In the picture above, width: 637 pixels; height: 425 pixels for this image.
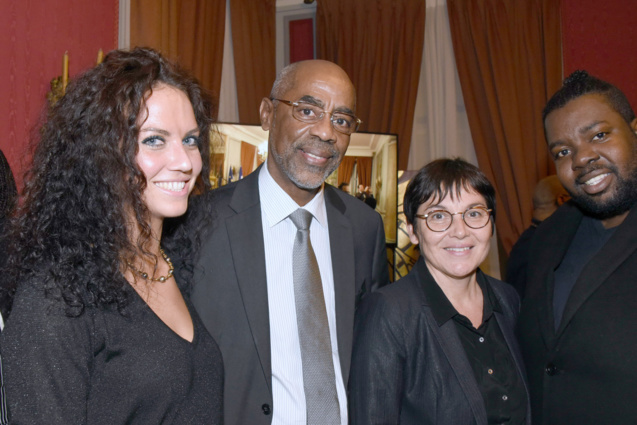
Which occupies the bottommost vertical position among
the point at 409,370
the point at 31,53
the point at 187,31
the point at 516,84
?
the point at 409,370

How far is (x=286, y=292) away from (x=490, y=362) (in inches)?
26.0

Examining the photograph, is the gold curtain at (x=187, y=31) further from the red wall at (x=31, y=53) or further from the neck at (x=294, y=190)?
the neck at (x=294, y=190)

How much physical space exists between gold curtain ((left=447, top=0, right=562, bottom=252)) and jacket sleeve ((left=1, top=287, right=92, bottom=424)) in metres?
4.09

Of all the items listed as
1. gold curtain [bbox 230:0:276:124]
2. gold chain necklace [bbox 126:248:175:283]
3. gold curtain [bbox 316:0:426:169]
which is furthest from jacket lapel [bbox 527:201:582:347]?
gold curtain [bbox 230:0:276:124]

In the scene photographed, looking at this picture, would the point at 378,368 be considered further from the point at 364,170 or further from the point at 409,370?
the point at 364,170

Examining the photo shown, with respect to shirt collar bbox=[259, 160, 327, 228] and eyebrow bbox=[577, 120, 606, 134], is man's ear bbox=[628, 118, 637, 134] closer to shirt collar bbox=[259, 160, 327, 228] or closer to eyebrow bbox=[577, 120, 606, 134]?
eyebrow bbox=[577, 120, 606, 134]

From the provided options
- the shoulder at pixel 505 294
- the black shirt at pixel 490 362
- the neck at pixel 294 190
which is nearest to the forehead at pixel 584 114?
the shoulder at pixel 505 294

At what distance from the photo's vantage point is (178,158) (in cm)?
128

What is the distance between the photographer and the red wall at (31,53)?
2607mm

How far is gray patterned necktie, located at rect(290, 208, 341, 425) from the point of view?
5.17 ft

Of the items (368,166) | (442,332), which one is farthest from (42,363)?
(368,166)

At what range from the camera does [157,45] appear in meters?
3.66

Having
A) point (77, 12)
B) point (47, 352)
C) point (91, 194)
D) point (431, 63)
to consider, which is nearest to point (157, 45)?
point (77, 12)

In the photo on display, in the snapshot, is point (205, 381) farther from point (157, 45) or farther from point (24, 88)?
point (157, 45)
